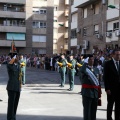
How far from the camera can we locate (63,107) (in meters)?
11.3

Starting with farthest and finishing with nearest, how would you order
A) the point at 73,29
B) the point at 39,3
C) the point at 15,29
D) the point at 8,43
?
the point at 39,3, the point at 15,29, the point at 8,43, the point at 73,29

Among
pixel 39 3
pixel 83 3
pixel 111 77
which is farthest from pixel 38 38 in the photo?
pixel 111 77

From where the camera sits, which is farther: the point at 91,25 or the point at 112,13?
the point at 91,25

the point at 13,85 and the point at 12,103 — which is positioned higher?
the point at 13,85

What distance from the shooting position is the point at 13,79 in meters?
8.38

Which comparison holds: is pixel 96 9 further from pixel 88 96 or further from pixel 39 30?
pixel 88 96

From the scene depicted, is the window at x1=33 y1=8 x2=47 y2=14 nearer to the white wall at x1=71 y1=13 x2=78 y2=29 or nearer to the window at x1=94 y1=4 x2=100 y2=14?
the white wall at x1=71 y1=13 x2=78 y2=29

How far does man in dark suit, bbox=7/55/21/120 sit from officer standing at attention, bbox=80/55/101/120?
6.01 ft

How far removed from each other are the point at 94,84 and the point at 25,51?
2218 inches

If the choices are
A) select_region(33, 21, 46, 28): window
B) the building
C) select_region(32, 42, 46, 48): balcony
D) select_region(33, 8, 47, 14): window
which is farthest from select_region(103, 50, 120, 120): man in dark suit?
select_region(33, 8, 47, 14): window

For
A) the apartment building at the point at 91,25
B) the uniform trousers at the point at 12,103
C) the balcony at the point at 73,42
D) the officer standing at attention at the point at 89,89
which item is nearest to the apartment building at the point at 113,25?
the apartment building at the point at 91,25

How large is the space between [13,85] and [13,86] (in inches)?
1.1

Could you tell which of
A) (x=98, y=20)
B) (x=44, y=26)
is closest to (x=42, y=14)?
(x=44, y=26)

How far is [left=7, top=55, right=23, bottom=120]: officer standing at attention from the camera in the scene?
→ 828cm
